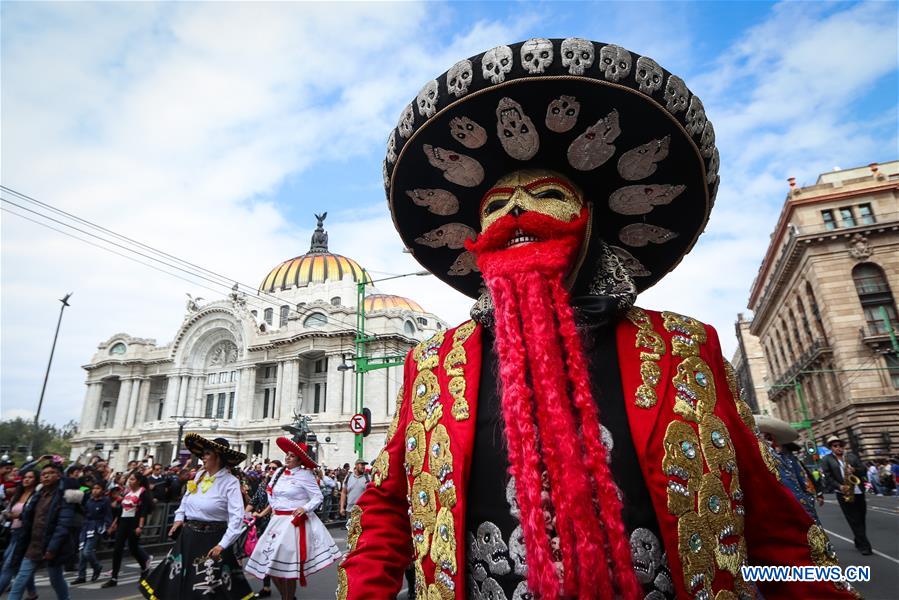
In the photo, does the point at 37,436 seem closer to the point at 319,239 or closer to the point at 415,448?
the point at 319,239

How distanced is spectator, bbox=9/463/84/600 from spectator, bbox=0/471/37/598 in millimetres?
78

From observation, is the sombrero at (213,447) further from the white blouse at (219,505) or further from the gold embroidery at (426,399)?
the gold embroidery at (426,399)

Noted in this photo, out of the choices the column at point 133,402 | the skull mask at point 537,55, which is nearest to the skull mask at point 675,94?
the skull mask at point 537,55

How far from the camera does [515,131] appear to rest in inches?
75.9

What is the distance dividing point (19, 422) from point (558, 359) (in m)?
90.0

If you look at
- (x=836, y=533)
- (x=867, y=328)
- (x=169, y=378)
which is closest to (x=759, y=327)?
(x=867, y=328)

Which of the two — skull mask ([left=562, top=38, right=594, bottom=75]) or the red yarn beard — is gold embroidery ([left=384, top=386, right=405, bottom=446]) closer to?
the red yarn beard

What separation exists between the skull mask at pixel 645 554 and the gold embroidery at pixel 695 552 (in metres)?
0.06

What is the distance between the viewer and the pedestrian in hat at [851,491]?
8.05 meters

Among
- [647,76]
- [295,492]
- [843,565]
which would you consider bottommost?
[843,565]

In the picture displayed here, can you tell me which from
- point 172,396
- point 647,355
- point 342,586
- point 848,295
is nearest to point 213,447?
point 342,586

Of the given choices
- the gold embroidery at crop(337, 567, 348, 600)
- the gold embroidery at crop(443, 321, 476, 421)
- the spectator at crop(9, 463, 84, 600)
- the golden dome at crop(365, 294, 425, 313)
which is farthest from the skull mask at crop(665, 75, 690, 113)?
the golden dome at crop(365, 294, 425, 313)

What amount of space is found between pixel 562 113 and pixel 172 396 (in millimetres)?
52422

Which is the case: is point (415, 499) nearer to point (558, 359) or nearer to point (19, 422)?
point (558, 359)
